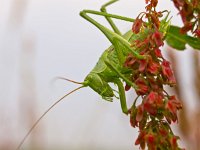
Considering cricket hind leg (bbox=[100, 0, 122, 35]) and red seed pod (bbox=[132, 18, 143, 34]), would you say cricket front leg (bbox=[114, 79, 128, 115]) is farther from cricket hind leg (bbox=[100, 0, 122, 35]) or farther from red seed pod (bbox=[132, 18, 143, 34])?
red seed pod (bbox=[132, 18, 143, 34])

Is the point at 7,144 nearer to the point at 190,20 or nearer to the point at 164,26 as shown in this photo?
the point at 164,26

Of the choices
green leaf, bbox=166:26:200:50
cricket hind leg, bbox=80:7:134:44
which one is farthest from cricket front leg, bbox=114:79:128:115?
green leaf, bbox=166:26:200:50

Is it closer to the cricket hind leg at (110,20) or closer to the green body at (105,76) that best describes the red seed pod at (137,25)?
the green body at (105,76)

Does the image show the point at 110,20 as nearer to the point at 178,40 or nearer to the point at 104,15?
the point at 104,15

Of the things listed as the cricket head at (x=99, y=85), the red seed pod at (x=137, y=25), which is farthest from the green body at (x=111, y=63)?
the red seed pod at (x=137, y=25)

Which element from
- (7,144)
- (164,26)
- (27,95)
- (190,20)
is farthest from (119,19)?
(7,144)

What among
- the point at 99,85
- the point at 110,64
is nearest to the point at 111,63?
the point at 110,64
